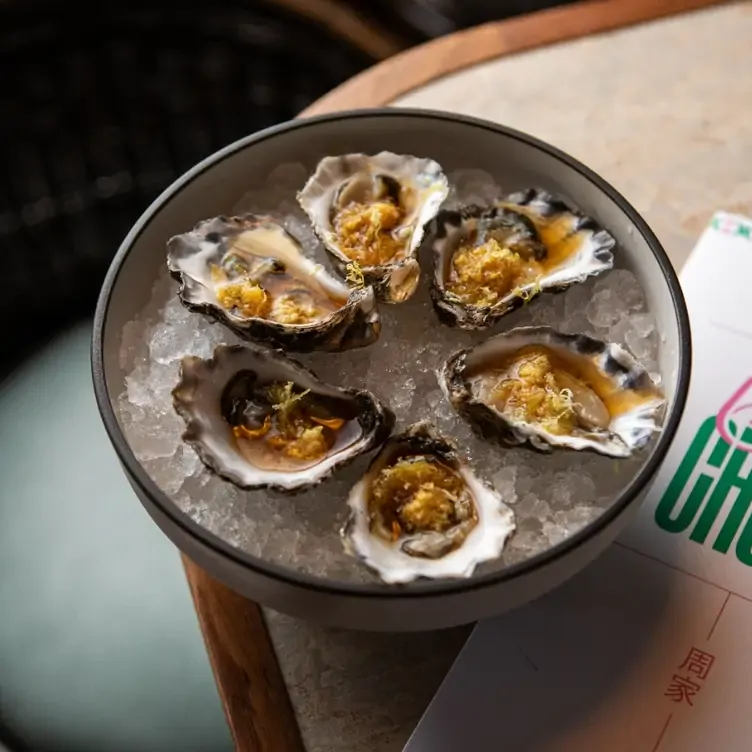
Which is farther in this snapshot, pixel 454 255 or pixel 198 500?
pixel 454 255

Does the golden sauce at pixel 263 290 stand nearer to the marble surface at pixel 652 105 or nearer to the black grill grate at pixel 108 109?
the marble surface at pixel 652 105

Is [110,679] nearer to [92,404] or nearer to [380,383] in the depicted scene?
[92,404]

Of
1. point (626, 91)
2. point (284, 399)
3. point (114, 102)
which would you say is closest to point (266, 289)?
point (284, 399)

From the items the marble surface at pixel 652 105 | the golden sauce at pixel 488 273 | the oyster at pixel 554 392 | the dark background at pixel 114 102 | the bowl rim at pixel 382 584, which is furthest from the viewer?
the dark background at pixel 114 102

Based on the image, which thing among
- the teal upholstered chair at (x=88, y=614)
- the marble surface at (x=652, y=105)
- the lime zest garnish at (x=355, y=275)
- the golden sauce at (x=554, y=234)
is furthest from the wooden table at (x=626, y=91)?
the teal upholstered chair at (x=88, y=614)

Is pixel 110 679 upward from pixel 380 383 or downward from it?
downward

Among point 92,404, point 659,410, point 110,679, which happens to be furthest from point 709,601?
point 92,404
